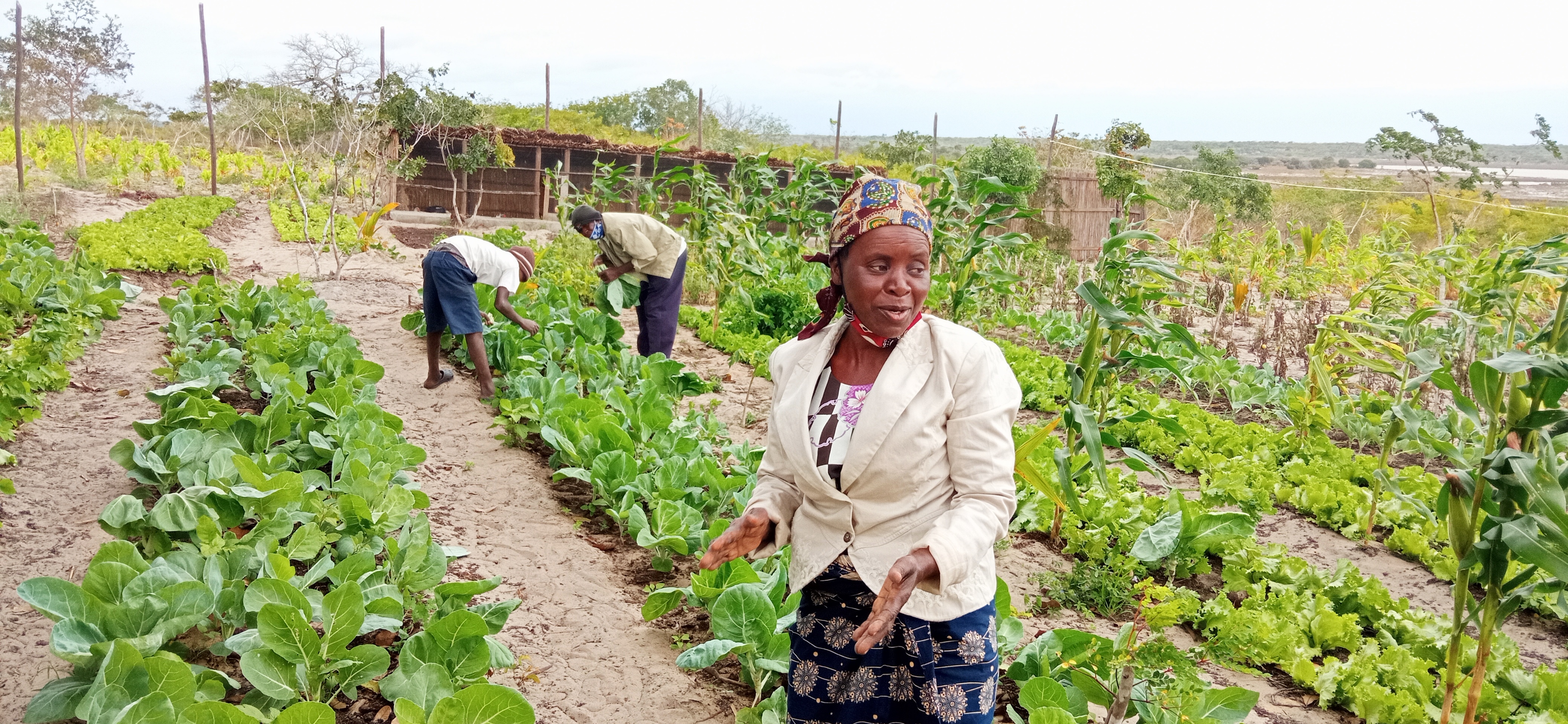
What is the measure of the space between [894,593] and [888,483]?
274mm

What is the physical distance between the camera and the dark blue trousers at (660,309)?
7.43 m

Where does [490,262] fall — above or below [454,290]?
above

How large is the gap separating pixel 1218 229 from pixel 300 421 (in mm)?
10917

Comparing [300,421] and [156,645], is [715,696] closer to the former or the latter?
[156,645]

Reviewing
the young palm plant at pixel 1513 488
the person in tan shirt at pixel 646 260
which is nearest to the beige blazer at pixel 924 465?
the young palm plant at pixel 1513 488

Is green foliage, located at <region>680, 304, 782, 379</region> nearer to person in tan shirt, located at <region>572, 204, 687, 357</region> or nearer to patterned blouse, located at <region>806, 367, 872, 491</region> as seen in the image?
person in tan shirt, located at <region>572, 204, 687, 357</region>

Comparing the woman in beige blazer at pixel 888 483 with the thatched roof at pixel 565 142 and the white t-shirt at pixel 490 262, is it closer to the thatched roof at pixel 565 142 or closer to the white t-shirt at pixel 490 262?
the white t-shirt at pixel 490 262

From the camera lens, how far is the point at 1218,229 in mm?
11977

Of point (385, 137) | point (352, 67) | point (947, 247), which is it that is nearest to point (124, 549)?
point (947, 247)

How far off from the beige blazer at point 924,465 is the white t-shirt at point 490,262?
17.4 ft

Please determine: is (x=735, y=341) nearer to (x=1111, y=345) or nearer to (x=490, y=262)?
(x=490, y=262)

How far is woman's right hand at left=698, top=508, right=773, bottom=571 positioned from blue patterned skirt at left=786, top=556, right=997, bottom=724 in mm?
149

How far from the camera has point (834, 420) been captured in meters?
1.89

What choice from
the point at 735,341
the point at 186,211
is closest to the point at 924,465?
the point at 735,341
